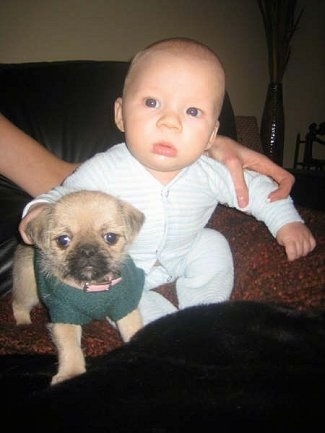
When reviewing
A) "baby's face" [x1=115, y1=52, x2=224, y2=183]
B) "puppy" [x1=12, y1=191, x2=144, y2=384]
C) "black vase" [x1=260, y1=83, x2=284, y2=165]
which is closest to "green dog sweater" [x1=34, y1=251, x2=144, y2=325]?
"puppy" [x1=12, y1=191, x2=144, y2=384]

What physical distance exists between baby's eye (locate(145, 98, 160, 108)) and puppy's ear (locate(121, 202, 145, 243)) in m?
0.25

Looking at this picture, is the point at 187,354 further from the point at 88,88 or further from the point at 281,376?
the point at 88,88

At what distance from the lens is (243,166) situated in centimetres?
124

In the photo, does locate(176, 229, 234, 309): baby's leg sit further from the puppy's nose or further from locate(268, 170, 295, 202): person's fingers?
the puppy's nose

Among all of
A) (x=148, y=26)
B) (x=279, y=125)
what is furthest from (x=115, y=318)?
(x=279, y=125)

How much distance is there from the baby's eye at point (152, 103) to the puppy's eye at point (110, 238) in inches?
12.8

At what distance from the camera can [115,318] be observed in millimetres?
954

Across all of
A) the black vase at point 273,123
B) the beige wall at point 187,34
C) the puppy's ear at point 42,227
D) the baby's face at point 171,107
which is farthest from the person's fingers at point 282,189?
the black vase at point 273,123

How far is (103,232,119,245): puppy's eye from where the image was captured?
97 cm

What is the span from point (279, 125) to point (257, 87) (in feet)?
2.01

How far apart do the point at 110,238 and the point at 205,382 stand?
485mm

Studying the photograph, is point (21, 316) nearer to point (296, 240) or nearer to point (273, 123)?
point (296, 240)

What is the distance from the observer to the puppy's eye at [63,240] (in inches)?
36.9

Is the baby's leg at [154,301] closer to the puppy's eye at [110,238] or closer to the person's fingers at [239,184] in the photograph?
the puppy's eye at [110,238]
